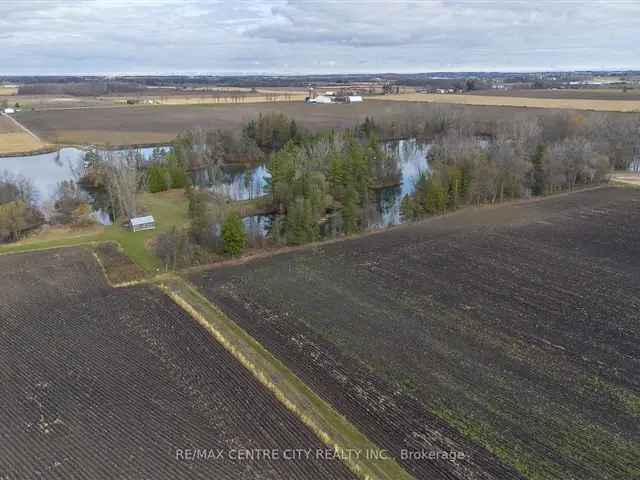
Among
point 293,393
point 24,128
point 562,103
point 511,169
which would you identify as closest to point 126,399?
point 293,393

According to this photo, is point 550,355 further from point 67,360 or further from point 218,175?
point 218,175

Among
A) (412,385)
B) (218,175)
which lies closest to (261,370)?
(412,385)

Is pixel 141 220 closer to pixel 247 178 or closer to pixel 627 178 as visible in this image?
pixel 247 178

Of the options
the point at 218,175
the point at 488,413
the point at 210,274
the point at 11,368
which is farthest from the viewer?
the point at 218,175

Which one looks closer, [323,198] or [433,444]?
[433,444]

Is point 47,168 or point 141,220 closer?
point 141,220
